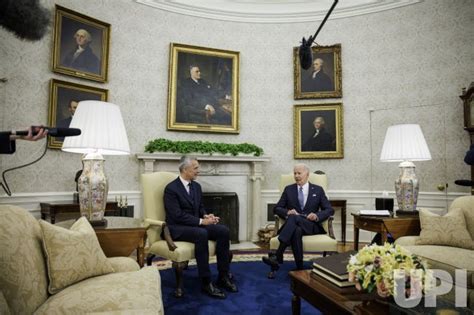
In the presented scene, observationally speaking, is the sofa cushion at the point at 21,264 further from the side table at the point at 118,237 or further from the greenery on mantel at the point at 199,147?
the greenery on mantel at the point at 199,147

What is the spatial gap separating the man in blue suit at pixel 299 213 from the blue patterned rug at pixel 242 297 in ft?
0.87

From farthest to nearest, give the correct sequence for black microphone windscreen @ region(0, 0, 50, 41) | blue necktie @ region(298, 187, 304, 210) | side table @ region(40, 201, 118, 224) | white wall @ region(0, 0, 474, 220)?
white wall @ region(0, 0, 474, 220) → blue necktie @ region(298, 187, 304, 210) → side table @ region(40, 201, 118, 224) → black microphone windscreen @ region(0, 0, 50, 41)

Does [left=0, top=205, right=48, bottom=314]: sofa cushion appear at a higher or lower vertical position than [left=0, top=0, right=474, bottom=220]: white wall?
lower

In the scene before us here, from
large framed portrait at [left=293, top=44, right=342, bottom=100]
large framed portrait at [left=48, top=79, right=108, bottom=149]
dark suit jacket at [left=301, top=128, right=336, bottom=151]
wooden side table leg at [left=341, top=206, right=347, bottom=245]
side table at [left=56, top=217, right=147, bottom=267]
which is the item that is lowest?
wooden side table leg at [left=341, top=206, right=347, bottom=245]

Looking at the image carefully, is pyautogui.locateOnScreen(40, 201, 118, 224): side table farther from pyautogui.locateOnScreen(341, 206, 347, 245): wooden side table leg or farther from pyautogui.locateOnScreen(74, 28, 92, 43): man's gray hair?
pyautogui.locateOnScreen(341, 206, 347, 245): wooden side table leg

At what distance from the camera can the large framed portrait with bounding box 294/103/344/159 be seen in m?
5.98

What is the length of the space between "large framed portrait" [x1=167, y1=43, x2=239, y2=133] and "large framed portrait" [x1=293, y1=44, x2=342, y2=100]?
1.22m

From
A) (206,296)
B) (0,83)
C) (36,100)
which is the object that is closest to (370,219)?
(206,296)

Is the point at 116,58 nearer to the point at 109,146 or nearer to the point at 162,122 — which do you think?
the point at 162,122

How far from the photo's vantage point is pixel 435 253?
9.27 ft

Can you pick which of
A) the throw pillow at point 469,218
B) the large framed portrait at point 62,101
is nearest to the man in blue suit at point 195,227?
the large framed portrait at point 62,101

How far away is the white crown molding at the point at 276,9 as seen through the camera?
589 centimetres

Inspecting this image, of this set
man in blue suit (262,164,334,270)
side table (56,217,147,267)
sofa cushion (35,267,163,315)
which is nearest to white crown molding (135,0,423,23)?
man in blue suit (262,164,334,270)

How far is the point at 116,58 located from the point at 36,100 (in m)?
1.45
